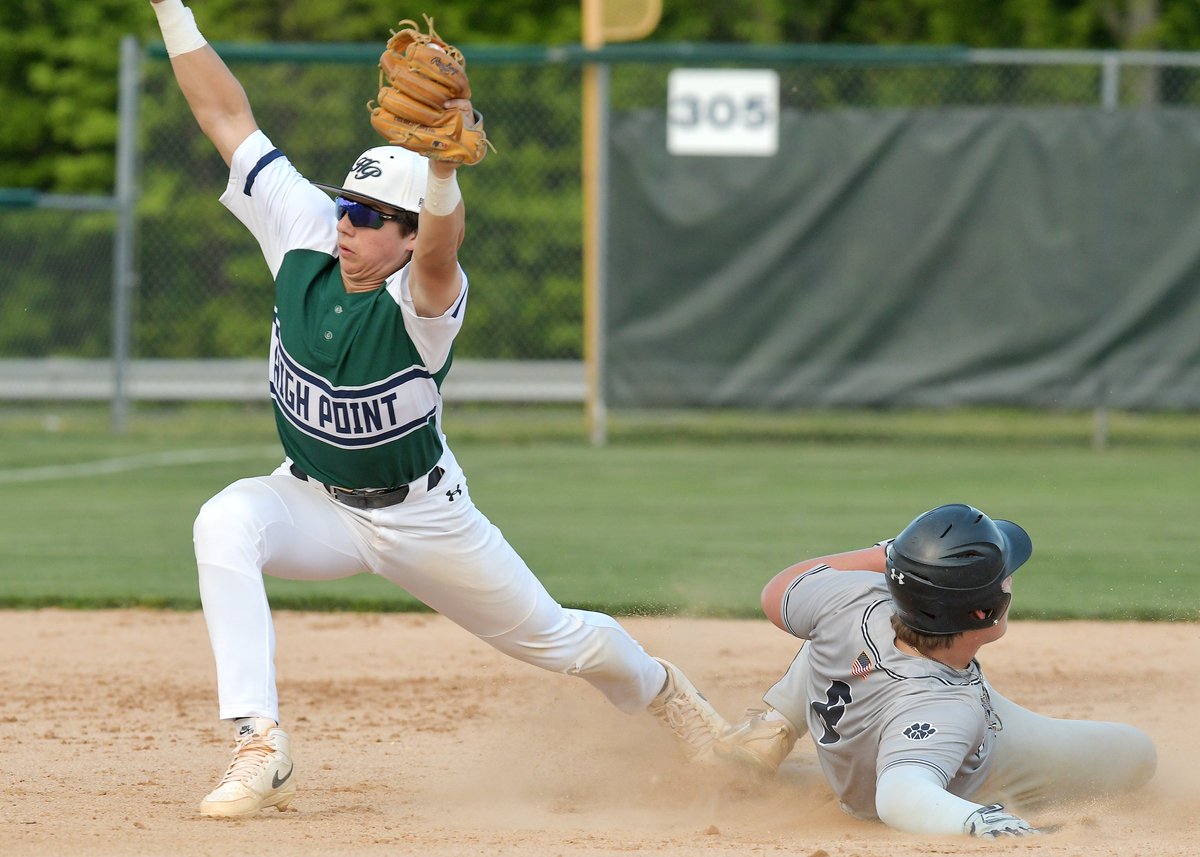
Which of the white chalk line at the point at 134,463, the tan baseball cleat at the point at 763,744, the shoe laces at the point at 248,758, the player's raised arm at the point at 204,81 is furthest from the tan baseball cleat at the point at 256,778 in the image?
the white chalk line at the point at 134,463

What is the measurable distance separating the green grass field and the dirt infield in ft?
1.38

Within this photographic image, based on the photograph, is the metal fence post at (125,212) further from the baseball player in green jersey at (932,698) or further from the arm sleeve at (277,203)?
the baseball player in green jersey at (932,698)

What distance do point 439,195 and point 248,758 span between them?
52.2 inches

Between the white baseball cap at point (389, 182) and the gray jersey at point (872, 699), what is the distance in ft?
4.35

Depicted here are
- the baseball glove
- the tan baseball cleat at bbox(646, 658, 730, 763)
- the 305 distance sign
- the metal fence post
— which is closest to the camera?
the baseball glove

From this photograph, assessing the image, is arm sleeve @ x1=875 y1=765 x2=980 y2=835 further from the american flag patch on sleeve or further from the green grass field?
the green grass field

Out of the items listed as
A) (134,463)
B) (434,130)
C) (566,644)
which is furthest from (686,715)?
(134,463)

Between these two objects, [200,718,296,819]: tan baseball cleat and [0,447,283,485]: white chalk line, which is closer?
[200,718,296,819]: tan baseball cleat

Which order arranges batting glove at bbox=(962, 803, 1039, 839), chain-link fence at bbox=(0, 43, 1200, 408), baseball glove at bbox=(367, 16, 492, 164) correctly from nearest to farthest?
batting glove at bbox=(962, 803, 1039, 839) → baseball glove at bbox=(367, 16, 492, 164) → chain-link fence at bbox=(0, 43, 1200, 408)

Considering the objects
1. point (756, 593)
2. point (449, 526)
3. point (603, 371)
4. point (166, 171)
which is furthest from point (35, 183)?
point (449, 526)

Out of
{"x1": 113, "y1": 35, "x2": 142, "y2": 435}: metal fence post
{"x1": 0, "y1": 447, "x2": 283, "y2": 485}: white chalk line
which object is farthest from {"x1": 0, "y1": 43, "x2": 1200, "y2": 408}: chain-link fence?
{"x1": 0, "y1": 447, "x2": 283, "y2": 485}: white chalk line

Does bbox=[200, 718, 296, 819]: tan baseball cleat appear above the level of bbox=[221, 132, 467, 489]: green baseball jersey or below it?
below

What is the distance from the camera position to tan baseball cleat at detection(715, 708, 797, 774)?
416 centimetres

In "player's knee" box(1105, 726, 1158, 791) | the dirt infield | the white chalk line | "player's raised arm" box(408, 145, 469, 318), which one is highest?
"player's raised arm" box(408, 145, 469, 318)
